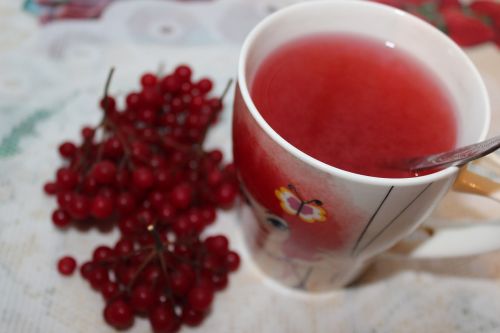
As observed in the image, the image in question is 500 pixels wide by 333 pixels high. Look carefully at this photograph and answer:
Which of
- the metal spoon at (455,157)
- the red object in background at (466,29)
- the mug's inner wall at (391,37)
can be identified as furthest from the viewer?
the red object in background at (466,29)

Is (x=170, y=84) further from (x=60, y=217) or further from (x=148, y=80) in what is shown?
(x=60, y=217)

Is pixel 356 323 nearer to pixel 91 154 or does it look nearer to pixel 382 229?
pixel 382 229

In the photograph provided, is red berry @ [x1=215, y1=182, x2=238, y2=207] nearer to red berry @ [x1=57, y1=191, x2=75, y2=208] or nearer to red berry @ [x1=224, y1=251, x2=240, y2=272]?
red berry @ [x1=224, y1=251, x2=240, y2=272]

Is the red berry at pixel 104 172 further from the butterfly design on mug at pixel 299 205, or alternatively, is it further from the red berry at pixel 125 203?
the butterfly design on mug at pixel 299 205

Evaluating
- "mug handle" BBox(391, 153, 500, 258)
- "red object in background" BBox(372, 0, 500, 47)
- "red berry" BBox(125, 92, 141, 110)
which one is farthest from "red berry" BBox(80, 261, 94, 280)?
"red object in background" BBox(372, 0, 500, 47)

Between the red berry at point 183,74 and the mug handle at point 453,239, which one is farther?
the red berry at point 183,74

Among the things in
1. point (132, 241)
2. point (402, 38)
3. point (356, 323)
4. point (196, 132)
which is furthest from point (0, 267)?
point (402, 38)

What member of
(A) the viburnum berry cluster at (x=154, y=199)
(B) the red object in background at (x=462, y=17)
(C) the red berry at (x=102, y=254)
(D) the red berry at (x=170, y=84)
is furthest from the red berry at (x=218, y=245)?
(B) the red object in background at (x=462, y=17)
